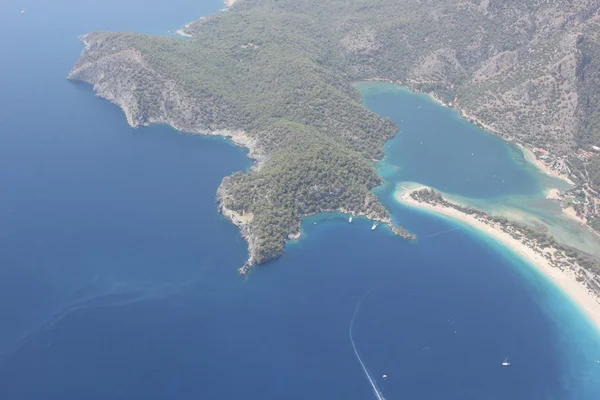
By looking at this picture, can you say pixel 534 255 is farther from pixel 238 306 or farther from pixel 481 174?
pixel 238 306

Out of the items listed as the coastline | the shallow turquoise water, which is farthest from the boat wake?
the shallow turquoise water

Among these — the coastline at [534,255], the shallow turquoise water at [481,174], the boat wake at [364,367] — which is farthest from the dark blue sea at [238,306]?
the shallow turquoise water at [481,174]

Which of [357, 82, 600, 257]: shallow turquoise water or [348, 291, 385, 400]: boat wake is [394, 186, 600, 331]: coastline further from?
[348, 291, 385, 400]: boat wake

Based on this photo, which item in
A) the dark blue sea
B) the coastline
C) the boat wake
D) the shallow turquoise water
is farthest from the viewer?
the shallow turquoise water

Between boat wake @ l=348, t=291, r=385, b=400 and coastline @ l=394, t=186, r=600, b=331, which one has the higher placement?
boat wake @ l=348, t=291, r=385, b=400

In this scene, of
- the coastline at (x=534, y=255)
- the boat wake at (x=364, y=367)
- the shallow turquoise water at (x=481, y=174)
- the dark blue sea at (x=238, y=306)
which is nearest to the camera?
the boat wake at (x=364, y=367)

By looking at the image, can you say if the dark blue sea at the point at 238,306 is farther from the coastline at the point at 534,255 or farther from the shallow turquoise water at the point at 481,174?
the shallow turquoise water at the point at 481,174

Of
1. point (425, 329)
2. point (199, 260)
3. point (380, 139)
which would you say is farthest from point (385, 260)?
point (380, 139)
